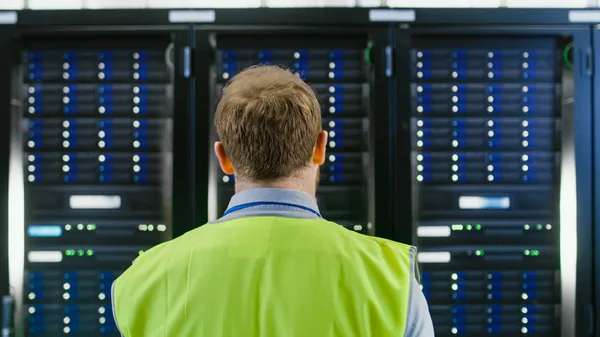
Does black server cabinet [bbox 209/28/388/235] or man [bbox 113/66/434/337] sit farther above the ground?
black server cabinet [bbox 209/28/388/235]

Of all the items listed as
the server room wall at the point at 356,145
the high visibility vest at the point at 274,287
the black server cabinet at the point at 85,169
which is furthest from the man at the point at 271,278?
the black server cabinet at the point at 85,169

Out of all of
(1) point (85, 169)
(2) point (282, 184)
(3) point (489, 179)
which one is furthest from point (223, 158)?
(3) point (489, 179)

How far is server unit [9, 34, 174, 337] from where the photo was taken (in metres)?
2.05

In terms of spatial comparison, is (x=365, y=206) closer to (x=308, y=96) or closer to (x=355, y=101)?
(x=355, y=101)

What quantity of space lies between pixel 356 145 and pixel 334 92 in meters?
0.24

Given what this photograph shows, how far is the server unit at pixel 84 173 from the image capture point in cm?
205

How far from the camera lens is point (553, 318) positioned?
2.10 m

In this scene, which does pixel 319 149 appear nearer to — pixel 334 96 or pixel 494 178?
pixel 334 96

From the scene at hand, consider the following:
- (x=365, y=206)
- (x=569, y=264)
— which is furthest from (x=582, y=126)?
(x=365, y=206)

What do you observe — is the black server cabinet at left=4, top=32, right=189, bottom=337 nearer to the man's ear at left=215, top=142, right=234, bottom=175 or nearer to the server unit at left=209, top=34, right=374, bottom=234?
the server unit at left=209, top=34, right=374, bottom=234

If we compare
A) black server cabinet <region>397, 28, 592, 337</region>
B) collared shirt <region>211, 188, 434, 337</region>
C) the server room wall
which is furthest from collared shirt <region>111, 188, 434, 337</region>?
black server cabinet <region>397, 28, 592, 337</region>

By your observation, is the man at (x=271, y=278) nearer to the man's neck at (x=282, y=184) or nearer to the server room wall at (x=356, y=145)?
the man's neck at (x=282, y=184)

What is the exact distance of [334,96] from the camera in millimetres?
2111

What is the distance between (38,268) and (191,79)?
987mm
